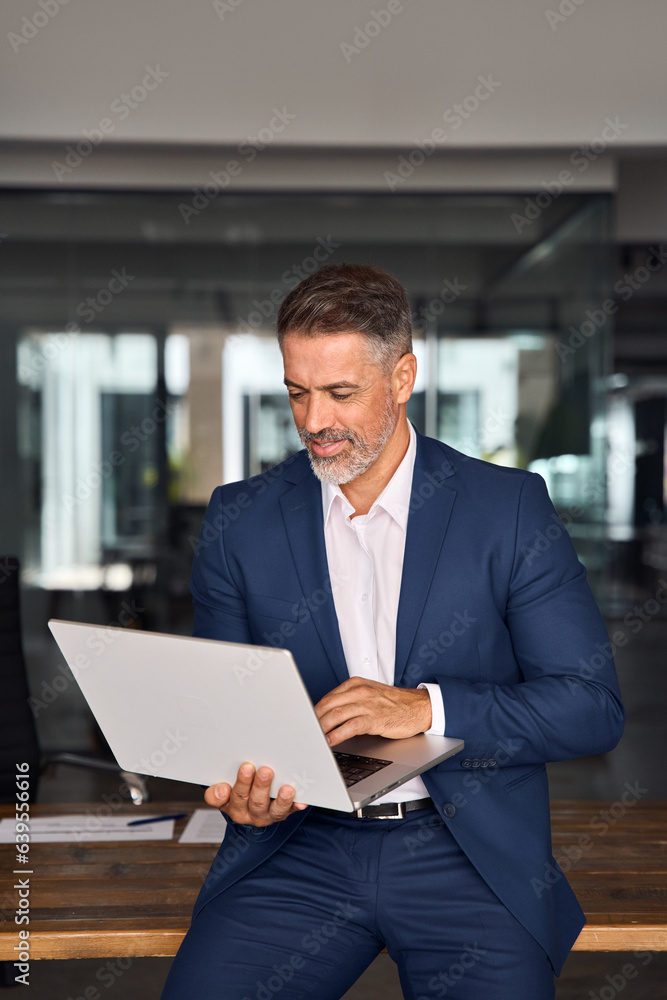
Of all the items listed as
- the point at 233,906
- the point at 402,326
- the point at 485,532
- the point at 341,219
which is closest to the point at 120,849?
the point at 233,906

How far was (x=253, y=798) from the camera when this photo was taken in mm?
1558

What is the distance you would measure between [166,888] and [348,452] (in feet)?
3.23

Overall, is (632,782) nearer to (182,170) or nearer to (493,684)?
(493,684)

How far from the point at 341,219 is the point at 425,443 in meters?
3.70

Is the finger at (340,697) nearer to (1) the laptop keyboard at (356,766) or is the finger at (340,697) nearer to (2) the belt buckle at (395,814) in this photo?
(1) the laptop keyboard at (356,766)

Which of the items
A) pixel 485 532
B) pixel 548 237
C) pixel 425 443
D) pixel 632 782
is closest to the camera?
pixel 485 532

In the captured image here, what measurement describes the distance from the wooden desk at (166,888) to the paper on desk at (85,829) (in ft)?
0.12

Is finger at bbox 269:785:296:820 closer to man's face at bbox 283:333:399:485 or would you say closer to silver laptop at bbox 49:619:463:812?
silver laptop at bbox 49:619:463:812

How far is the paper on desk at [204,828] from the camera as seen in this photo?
7.56 feet

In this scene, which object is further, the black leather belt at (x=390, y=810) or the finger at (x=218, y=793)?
the black leather belt at (x=390, y=810)

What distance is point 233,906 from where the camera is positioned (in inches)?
70.2

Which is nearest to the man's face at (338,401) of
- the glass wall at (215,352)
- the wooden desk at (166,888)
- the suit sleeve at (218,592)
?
the suit sleeve at (218,592)

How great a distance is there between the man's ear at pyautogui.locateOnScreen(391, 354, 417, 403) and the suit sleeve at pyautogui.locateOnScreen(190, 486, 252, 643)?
42cm

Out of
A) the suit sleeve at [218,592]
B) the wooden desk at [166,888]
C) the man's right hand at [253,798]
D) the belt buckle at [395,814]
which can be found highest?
the suit sleeve at [218,592]
